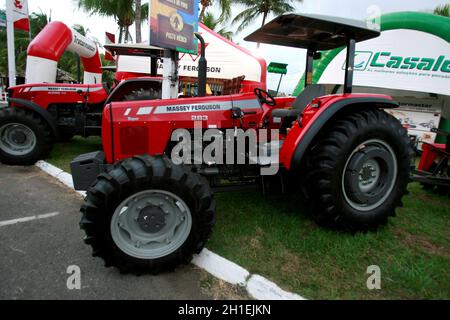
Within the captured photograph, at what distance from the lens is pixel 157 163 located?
2.16 m

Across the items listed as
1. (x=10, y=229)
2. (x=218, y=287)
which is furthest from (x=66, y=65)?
(x=218, y=287)

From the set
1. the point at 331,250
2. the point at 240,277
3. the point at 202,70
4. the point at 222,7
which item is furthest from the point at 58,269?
the point at 222,7

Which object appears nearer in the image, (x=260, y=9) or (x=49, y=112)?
(x=49, y=112)

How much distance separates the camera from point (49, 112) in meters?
5.88

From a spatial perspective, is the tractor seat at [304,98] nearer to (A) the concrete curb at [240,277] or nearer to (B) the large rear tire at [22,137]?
(A) the concrete curb at [240,277]

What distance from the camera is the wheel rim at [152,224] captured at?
2201 millimetres

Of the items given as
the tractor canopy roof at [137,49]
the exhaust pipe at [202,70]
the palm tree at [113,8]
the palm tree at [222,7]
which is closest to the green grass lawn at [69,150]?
the tractor canopy roof at [137,49]

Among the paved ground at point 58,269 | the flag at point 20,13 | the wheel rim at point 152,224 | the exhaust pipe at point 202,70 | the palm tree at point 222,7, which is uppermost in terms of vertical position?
the palm tree at point 222,7

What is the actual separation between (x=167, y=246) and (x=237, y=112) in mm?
1337

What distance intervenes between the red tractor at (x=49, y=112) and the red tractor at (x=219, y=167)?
8.80 feet

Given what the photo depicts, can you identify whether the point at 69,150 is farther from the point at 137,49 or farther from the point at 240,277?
the point at 240,277

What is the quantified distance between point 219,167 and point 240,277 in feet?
3.53

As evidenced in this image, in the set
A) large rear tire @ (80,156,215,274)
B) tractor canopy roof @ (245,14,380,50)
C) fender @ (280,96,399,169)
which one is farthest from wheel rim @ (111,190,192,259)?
tractor canopy roof @ (245,14,380,50)
